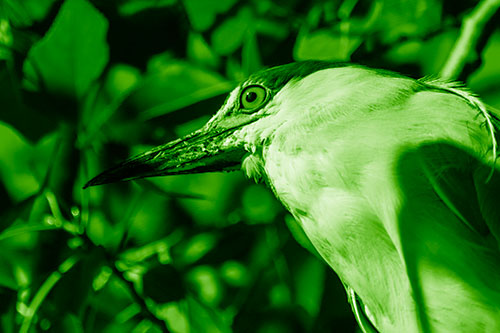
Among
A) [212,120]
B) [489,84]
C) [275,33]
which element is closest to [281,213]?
[212,120]

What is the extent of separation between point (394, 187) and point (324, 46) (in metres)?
0.64

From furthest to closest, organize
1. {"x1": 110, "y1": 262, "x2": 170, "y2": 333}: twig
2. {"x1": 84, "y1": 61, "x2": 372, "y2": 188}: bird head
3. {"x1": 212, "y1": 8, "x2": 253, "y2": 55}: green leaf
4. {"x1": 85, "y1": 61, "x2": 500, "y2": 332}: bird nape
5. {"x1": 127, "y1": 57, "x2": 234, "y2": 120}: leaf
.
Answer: {"x1": 212, "y1": 8, "x2": 253, "y2": 55}: green leaf < {"x1": 127, "y1": 57, "x2": 234, "y2": 120}: leaf < {"x1": 110, "y1": 262, "x2": 170, "y2": 333}: twig < {"x1": 84, "y1": 61, "x2": 372, "y2": 188}: bird head < {"x1": 85, "y1": 61, "x2": 500, "y2": 332}: bird nape

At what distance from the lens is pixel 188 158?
1210 millimetres

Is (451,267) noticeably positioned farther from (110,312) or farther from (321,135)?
(110,312)

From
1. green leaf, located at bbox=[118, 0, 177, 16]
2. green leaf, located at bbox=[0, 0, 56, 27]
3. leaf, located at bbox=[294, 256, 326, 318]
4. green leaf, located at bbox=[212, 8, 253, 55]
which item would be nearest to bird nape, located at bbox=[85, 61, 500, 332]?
leaf, located at bbox=[294, 256, 326, 318]

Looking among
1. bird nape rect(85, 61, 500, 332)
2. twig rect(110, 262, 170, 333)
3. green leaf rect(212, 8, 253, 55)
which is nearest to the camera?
bird nape rect(85, 61, 500, 332)

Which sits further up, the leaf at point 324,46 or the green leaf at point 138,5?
the green leaf at point 138,5

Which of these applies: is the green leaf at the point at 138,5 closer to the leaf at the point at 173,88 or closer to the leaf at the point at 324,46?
the leaf at the point at 173,88

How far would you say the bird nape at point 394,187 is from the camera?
33.9 inches

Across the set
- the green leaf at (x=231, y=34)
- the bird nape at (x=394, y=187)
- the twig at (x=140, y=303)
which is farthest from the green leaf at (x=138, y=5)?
the twig at (x=140, y=303)

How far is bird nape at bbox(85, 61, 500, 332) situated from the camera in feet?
2.82

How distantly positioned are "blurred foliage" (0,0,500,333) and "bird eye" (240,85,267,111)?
16 cm

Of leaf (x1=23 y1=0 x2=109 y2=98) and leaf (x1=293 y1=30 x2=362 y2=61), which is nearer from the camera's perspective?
leaf (x1=23 y1=0 x2=109 y2=98)

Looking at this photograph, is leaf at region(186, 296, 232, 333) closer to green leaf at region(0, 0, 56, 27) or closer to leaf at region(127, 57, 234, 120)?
leaf at region(127, 57, 234, 120)
